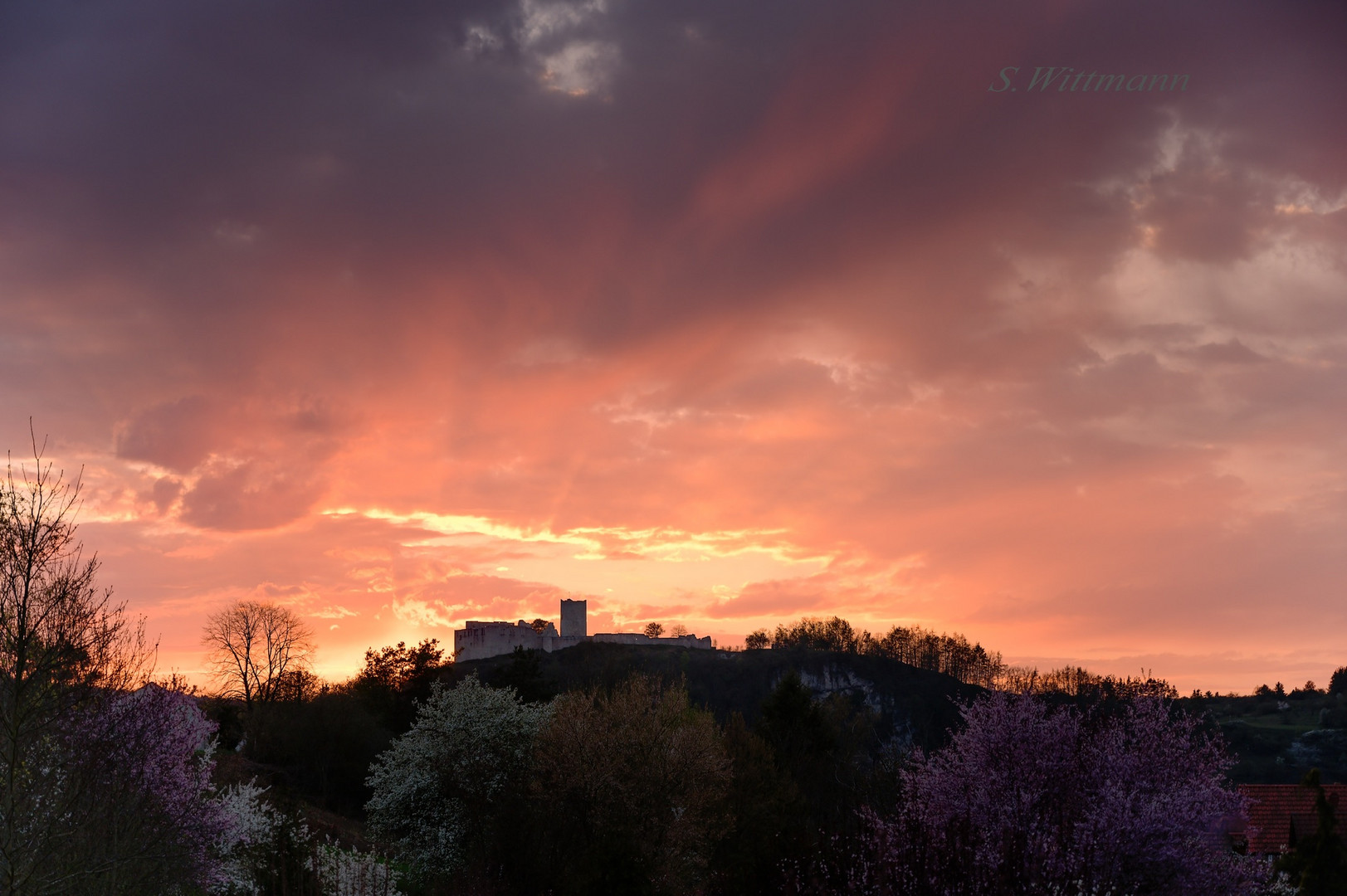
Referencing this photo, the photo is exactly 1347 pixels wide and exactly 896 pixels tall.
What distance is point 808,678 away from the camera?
171 metres

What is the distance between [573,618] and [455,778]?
152745 mm

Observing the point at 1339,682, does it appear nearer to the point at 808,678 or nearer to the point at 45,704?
the point at 808,678

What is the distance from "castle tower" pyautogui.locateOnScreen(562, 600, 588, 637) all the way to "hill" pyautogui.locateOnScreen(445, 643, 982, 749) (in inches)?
366

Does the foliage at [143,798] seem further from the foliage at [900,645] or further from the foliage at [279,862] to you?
the foliage at [900,645]

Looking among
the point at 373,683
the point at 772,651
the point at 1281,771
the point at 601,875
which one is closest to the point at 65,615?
the point at 601,875

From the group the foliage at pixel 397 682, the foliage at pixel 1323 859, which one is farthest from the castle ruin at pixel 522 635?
the foliage at pixel 1323 859

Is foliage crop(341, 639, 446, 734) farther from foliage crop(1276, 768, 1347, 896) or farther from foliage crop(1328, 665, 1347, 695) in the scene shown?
foliage crop(1328, 665, 1347, 695)

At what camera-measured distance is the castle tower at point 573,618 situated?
186 meters

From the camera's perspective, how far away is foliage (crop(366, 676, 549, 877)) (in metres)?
34.8

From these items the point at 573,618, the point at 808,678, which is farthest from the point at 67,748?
the point at 573,618

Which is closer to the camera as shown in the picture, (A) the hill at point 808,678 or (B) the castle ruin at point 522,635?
(A) the hill at point 808,678

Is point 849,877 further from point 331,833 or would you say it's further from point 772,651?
point 772,651

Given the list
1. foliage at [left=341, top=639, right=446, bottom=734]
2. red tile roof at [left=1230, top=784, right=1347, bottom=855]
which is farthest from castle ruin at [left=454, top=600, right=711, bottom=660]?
red tile roof at [left=1230, top=784, right=1347, bottom=855]

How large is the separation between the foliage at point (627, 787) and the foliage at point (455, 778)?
210cm
